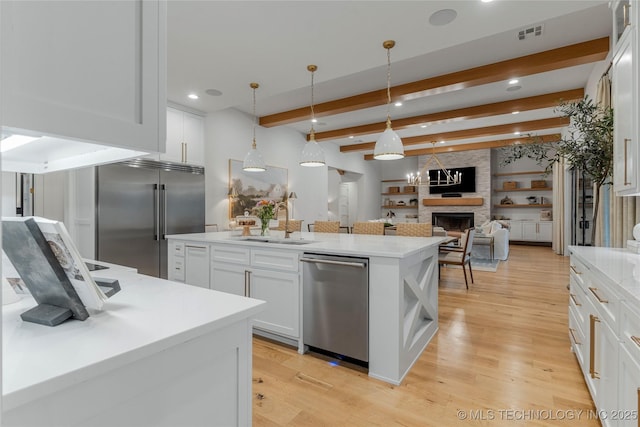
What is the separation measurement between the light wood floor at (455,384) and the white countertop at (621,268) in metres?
0.89

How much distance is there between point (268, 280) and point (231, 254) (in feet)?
1.62

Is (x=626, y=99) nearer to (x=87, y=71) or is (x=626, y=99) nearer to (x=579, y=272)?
(x=579, y=272)

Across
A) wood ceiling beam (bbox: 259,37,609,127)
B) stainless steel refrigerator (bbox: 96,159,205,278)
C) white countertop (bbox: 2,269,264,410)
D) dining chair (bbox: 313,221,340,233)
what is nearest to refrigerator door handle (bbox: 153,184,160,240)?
stainless steel refrigerator (bbox: 96,159,205,278)

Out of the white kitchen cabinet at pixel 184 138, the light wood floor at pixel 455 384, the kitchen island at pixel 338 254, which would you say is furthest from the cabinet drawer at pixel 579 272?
the white kitchen cabinet at pixel 184 138

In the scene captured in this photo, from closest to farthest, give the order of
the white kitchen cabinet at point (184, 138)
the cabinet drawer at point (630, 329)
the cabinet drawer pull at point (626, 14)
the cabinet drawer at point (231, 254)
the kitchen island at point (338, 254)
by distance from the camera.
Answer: the cabinet drawer at point (630, 329), the cabinet drawer pull at point (626, 14), the kitchen island at point (338, 254), the cabinet drawer at point (231, 254), the white kitchen cabinet at point (184, 138)

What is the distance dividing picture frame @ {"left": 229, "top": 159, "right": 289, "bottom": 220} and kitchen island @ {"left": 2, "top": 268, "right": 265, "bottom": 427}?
15.5ft

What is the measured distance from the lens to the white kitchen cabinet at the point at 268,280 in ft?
8.59

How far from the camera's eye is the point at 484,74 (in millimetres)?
4094

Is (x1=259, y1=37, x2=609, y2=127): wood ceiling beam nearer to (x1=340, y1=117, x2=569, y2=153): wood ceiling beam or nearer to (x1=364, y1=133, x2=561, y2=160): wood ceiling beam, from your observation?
(x1=340, y1=117, x2=569, y2=153): wood ceiling beam

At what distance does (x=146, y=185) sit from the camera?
4.07 metres

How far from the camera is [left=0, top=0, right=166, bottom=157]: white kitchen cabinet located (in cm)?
55

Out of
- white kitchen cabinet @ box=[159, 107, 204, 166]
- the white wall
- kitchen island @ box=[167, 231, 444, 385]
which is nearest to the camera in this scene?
kitchen island @ box=[167, 231, 444, 385]

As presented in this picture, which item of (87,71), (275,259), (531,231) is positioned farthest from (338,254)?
(531,231)

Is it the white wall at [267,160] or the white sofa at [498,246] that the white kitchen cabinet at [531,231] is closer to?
the white sofa at [498,246]
